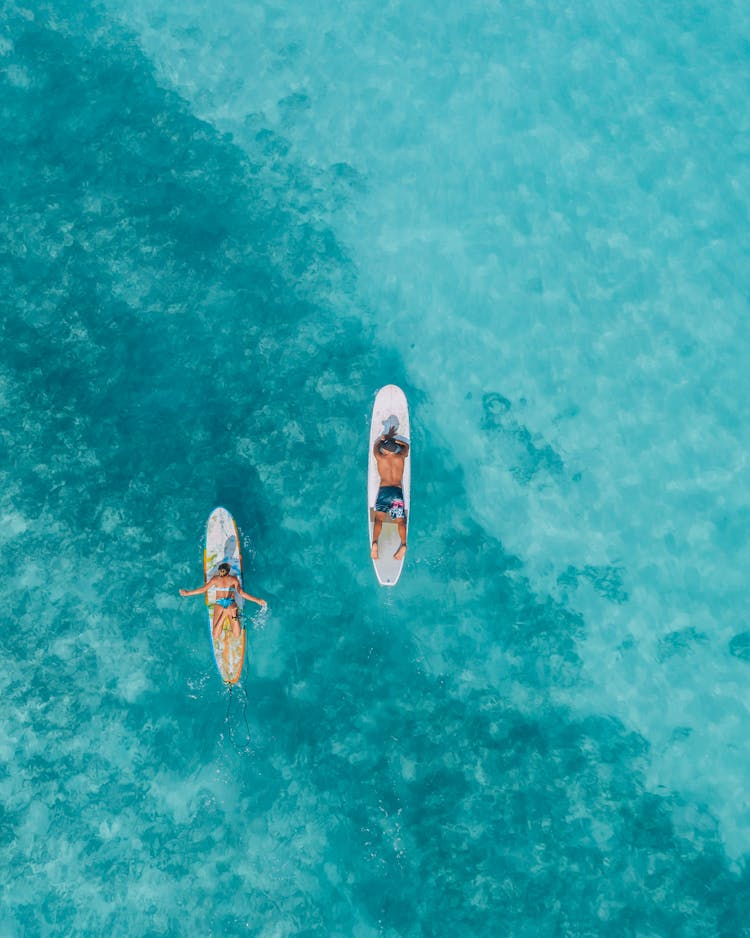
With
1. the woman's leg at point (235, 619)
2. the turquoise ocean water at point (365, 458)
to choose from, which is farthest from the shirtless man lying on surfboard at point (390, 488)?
the woman's leg at point (235, 619)

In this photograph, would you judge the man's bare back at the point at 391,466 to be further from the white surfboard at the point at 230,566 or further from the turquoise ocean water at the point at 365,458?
the white surfboard at the point at 230,566

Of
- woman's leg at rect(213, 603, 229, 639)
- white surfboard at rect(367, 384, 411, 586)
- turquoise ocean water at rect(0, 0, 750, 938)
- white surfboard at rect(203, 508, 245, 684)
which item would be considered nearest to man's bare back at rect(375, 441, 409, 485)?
white surfboard at rect(367, 384, 411, 586)

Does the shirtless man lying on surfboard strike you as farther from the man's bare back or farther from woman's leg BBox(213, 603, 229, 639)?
woman's leg BBox(213, 603, 229, 639)

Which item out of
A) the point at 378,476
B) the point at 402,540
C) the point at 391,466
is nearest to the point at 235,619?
the point at 402,540

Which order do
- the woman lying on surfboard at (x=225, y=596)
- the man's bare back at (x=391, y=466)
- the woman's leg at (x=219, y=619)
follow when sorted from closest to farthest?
the woman lying on surfboard at (x=225, y=596)
the woman's leg at (x=219, y=619)
the man's bare back at (x=391, y=466)

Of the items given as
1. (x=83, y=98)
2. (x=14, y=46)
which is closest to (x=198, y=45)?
(x=83, y=98)

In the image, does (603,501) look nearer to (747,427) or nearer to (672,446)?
(672,446)
